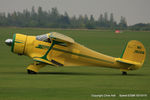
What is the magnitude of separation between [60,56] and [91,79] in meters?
2.28

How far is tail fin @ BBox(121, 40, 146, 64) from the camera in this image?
53.7ft

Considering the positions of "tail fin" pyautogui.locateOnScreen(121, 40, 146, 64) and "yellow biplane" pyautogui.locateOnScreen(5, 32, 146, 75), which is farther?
"tail fin" pyautogui.locateOnScreen(121, 40, 146, 64)

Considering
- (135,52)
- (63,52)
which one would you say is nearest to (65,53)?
(63,52)

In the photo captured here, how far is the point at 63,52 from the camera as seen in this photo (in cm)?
1641

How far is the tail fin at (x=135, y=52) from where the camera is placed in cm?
1638

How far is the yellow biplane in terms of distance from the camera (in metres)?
16.2

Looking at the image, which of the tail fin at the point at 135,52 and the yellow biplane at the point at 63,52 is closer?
the yellow biplane at the point at 63,52

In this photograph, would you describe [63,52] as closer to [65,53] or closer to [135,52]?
[65,53]

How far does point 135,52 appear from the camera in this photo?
1641cm

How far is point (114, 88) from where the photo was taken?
12.5 metres

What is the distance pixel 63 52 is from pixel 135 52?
9.12 ft

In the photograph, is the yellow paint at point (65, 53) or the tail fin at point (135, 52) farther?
the tail fin at point (135, 52)

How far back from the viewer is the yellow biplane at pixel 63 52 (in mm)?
16188

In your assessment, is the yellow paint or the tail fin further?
the tail fin
